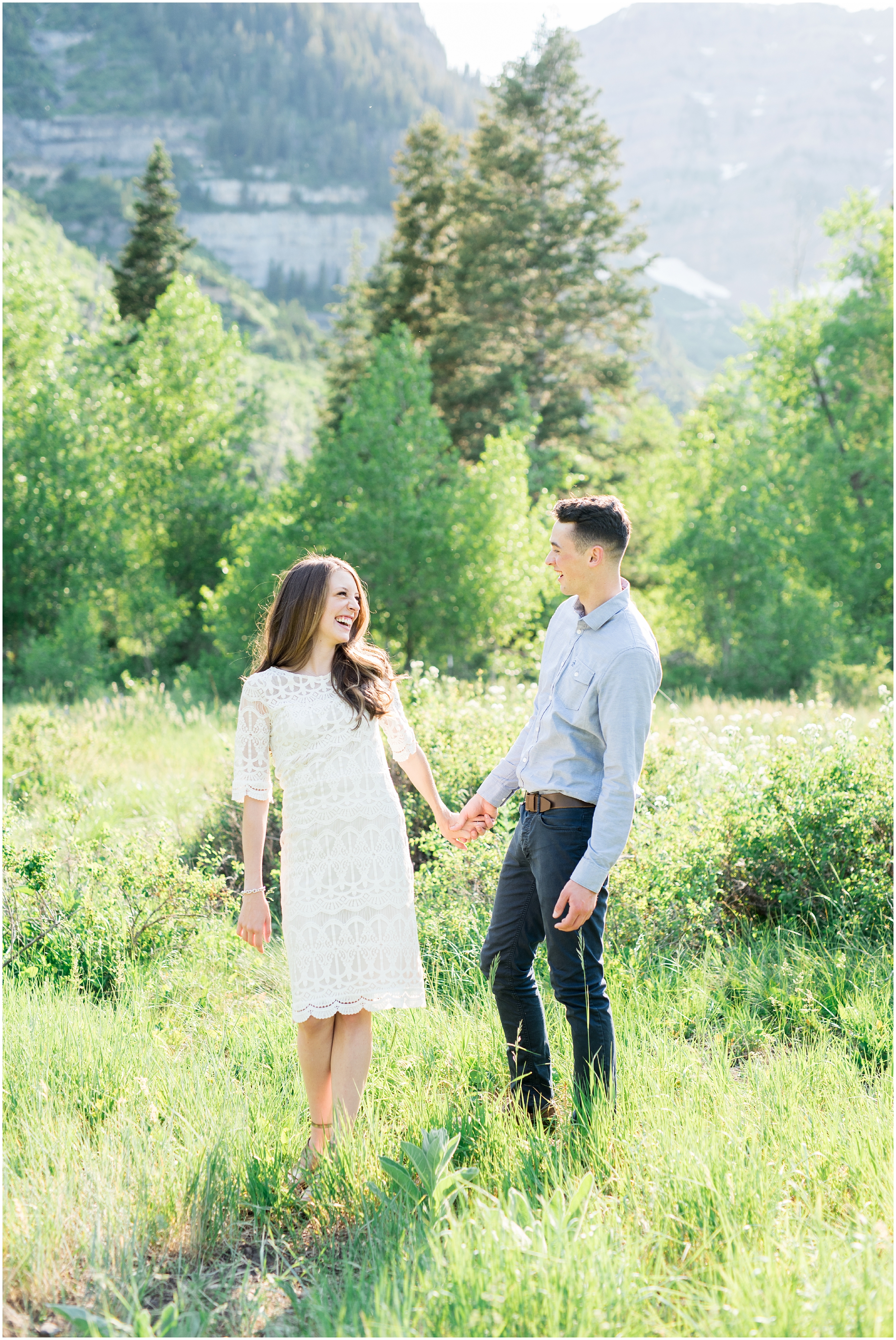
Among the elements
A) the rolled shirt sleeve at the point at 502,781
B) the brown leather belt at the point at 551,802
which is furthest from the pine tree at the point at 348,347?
the brown leather belt at the point at 551,802

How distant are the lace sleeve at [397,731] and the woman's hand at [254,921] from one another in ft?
2.43

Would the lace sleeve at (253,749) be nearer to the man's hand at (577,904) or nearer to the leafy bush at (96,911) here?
the man's hand at (577,904)

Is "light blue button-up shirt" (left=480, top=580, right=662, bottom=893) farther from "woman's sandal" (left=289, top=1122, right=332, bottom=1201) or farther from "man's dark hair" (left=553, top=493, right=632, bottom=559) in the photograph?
"woman's sandal" (left=289, top=1122, right=332, bottom=1201)

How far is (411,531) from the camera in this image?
17141 millimetres

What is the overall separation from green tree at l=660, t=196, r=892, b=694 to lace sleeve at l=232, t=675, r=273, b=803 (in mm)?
18348

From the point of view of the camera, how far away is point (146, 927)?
494 centimetres

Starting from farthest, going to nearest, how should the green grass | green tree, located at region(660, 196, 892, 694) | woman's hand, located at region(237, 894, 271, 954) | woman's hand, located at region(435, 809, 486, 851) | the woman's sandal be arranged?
green tree, located at region(660, 196, 892, 694), woman's hand, located at region(435, 809, 486, 851), woman's hand, located at region(237, 894, 271, 954), the woman's sandal, the green grass

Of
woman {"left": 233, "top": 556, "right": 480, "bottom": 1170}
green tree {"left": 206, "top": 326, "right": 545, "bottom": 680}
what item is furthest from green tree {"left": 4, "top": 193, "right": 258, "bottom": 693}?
woman {"left": 233, "top": 556, "right": 480, "bottom": 1170}

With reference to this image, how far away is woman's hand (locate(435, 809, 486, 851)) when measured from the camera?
148 inches

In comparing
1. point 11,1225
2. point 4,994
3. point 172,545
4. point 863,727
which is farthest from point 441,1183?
point 172,545

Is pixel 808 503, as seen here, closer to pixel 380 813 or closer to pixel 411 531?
pixel 411 531

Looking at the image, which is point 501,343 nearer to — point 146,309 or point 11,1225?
point 146,309

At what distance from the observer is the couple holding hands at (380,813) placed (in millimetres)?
3117

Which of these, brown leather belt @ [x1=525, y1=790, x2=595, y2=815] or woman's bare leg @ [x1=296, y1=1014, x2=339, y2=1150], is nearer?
woman's bare leg @ [x1=296, y1=1014, x2=339, y2=1150]
